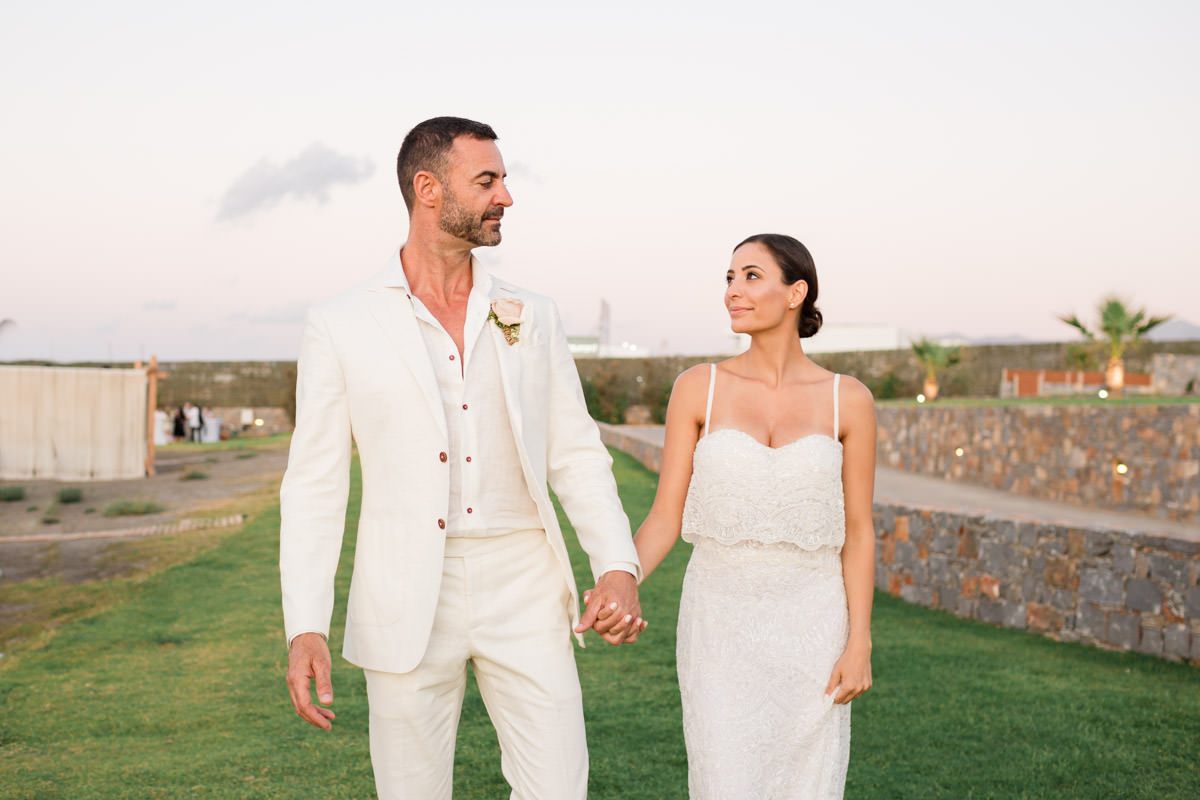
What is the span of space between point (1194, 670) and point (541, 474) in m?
6.50

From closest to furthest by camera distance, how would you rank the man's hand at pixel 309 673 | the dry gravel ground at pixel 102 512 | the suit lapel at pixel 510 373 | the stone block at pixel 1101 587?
the man's hand at pixel 309 673 < the suit lapel at pixel 510 373 < the stone block at pixel 1101 587 < the dry gravel ground at pixel 102 512

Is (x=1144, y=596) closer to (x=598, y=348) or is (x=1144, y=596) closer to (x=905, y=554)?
(x=905, y=554)

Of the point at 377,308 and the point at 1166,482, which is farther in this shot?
the point at 1166,482

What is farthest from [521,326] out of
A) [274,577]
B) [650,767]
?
[274,577]

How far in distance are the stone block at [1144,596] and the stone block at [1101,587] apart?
0.25ft

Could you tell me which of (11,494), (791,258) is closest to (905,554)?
(791,258)

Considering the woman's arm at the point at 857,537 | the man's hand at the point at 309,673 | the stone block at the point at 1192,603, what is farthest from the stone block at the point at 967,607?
the man's hand at the point at 309,673

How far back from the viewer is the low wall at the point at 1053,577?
306 inches

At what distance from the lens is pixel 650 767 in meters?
5.47

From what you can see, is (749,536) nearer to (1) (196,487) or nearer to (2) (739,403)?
(2) (739,403)

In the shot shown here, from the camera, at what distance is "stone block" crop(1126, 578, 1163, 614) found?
788 centimetres

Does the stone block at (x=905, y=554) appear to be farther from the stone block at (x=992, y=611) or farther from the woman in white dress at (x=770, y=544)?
the woman in white dress at (x=770, y=544)

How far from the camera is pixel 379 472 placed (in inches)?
109

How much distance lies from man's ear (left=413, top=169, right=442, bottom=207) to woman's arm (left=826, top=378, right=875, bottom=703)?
4.52 feet
